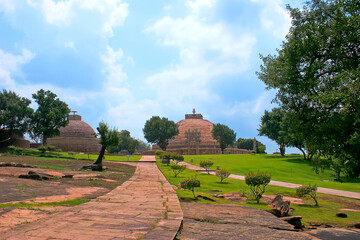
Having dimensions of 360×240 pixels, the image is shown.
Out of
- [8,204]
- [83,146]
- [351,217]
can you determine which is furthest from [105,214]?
[83,146]

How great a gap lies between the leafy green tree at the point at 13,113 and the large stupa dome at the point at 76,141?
20874mm

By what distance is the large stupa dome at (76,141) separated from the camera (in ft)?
212

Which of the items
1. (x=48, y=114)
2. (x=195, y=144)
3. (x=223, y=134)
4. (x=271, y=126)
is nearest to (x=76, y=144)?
(x=48, y=114)

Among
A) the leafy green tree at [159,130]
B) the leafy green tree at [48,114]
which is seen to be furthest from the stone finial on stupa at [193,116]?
the leafy green tree at [48,114]

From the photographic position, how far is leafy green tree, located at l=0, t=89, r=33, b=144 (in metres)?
39.0

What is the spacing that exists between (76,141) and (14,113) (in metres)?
27.2

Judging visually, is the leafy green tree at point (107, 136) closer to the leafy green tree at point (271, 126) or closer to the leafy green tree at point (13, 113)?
the leafy green tree at point (13, 113)

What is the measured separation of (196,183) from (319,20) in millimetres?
7305

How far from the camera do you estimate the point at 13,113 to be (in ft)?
130

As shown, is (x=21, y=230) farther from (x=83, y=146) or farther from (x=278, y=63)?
(x=83, y=146)

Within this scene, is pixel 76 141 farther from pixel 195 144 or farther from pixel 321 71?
pixel 321 71

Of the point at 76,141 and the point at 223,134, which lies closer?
the point at 76,141

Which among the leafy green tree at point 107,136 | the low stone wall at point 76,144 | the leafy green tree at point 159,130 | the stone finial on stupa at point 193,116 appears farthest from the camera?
the stone finial on stupa at point 193,116

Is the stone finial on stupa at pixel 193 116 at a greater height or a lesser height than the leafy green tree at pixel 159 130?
greater
